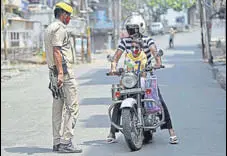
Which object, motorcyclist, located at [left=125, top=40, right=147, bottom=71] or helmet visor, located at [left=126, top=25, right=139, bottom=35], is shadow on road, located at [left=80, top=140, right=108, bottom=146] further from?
helmet visor, located at [left=126, top=25, right=139, bottom=35]

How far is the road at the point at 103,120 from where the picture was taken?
25.5ft

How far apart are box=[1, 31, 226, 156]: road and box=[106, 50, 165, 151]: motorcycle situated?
0.26 m

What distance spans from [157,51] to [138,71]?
0.43 meters

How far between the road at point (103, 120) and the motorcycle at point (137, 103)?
0.84 feet

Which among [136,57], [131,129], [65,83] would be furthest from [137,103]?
[65,83]

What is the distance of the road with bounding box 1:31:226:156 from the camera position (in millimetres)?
7770

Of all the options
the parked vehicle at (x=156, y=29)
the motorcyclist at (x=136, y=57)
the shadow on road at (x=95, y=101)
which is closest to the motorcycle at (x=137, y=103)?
the motorcyclist at (x=136, y=57)

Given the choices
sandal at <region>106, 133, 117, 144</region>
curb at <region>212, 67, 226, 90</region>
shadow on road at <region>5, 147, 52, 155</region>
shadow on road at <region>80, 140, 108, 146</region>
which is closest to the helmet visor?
sandal at <region>106, 133, 117, 144</region>

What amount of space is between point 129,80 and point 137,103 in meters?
0.34

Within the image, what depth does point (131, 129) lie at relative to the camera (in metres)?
7.31

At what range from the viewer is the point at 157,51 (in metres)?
7.94

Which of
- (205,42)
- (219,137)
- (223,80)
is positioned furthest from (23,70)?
(219,137)

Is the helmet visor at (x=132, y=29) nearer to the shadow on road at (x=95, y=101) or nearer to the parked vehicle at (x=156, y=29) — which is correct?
the shadow on road at (x=95, y=101)

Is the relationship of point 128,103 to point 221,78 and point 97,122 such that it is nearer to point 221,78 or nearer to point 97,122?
point 97,122
